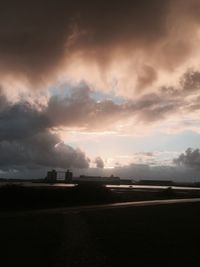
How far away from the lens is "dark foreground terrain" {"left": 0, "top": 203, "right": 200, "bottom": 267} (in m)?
16.6

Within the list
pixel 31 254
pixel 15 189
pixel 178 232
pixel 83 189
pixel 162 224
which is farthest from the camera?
pixel 83 189

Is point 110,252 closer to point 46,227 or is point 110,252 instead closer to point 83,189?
point 46,227

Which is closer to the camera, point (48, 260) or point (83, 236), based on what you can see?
point (48, 260)

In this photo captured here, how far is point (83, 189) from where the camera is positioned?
60.2 metres

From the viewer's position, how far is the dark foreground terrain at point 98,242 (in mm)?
16562

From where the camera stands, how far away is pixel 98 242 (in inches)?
835

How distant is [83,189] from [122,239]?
38.0m

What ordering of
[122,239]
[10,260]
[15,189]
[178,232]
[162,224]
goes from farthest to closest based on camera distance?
1. [15,189]
2. [162,224]
3. [178,232]
4. [122,239]
5. [10,260]

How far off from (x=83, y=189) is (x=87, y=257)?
143ft

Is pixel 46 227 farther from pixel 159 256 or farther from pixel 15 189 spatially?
pixel 15 189

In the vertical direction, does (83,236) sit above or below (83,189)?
below

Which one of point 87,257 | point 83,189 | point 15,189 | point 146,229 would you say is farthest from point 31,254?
point 83,189

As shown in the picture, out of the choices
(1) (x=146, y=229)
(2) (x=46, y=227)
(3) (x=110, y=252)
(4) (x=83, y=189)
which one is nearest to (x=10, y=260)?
(3) (x=110, y=252)

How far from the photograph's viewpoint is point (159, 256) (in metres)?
17.8
